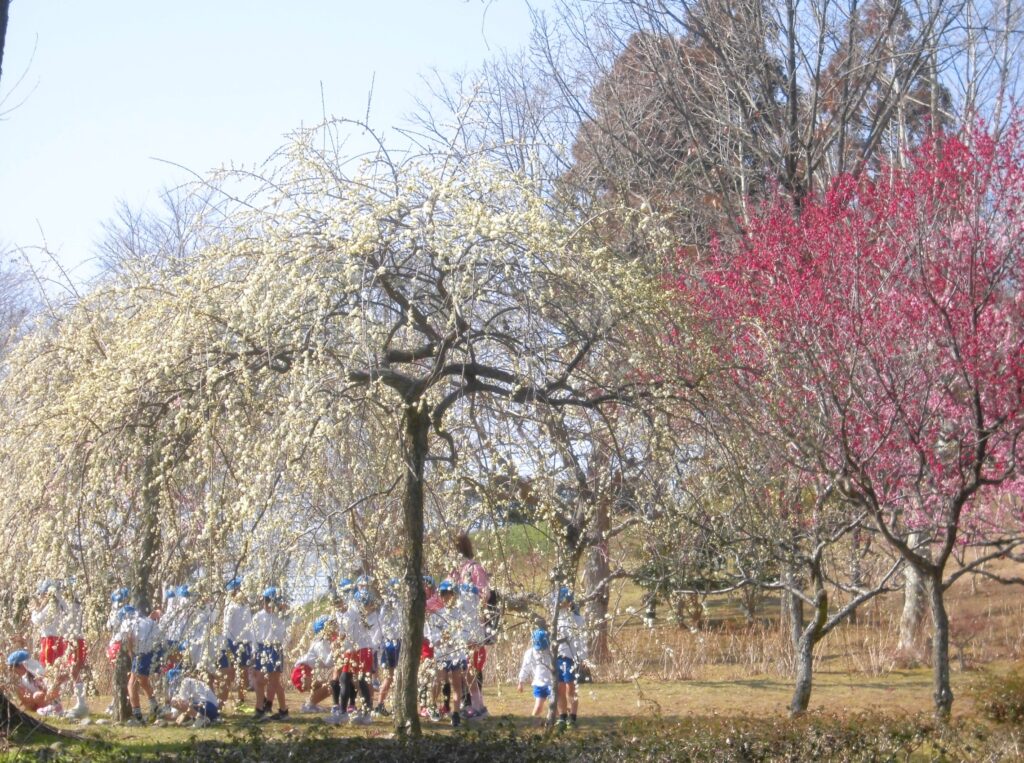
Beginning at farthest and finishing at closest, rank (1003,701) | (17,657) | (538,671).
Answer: (17,657) < (538,671) < (1003,701)

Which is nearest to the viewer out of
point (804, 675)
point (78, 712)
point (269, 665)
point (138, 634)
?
point (804, 675)

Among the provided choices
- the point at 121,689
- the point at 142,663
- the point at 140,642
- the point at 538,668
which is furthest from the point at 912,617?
the point at 140,642

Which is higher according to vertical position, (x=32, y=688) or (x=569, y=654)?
(x=569, y=654)

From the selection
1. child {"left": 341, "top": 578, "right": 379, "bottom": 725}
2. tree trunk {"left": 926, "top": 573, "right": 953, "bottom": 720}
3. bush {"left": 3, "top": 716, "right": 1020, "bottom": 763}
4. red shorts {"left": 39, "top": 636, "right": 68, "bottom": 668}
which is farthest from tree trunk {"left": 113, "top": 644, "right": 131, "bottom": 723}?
tree trunk {"left": 926, "top": 573, "right": 953, "bottom": 720}

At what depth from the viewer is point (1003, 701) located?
6789 millimetres

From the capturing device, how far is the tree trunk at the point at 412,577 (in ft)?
20.4

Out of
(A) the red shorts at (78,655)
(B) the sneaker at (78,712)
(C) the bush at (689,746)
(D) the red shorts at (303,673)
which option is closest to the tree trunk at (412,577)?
(C) the bush at (689,746)

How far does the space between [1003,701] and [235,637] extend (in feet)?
16.8

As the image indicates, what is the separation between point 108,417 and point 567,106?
33.5 feet

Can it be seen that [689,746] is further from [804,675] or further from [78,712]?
[78,712]

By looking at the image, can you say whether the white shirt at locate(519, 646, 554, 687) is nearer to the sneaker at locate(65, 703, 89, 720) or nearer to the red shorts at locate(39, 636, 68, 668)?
the red shorts at locate(39, 636, 68, 668)

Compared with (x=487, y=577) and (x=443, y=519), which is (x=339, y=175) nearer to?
(x=443, y=519)

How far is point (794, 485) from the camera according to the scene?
7707 mm

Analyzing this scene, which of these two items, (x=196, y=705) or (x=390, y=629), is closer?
(x=390, y=629)
